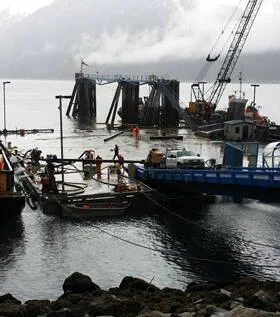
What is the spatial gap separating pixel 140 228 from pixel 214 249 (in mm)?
6526

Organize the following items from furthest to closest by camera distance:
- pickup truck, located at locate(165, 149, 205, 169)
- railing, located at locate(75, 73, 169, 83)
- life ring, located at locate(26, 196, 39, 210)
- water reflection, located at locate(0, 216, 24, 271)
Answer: railing, located at locate(75, 73, 169, 83), pickup truck, located at locate(165, 149, 205, 169), life ring, located at locate(26, 196, 39, 210), water reflection, located at locate(0, 216, 24, 271)

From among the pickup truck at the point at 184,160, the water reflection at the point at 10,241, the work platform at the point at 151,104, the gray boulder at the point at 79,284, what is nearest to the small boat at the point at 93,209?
the water reflection at the point at 10,241

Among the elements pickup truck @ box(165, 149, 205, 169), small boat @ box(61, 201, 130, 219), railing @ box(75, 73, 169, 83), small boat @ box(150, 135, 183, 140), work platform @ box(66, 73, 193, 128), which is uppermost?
railing @ box(75, 73, 169, 83)

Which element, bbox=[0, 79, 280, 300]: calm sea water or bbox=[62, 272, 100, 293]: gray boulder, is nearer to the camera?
bbox=[62, 272, 100, 293]: gray boulder

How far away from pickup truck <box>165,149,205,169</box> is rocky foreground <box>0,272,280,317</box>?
20.3 meters

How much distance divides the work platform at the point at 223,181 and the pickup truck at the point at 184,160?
6.64 ft

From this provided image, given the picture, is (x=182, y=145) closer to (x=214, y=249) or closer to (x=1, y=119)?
(x=214, y=249)

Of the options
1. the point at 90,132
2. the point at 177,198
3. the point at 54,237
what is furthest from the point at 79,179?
the point at 90,132

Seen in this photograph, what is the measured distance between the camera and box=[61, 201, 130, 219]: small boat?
1692 inches

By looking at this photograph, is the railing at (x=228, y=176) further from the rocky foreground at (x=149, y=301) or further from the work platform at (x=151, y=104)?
the work platform at (x=151, y=104)

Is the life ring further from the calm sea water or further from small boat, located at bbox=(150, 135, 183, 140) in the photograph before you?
small boat, located at bbox=(150, 135, 183, 140)

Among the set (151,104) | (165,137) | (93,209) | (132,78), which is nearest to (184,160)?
(93,209)

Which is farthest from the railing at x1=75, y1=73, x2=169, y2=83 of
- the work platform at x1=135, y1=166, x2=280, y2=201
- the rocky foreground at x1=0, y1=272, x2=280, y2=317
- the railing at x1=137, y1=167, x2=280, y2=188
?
the rocky foreground at x1=0, y1=272, x2=280, y2=317

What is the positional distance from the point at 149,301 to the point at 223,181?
14.6 metres
